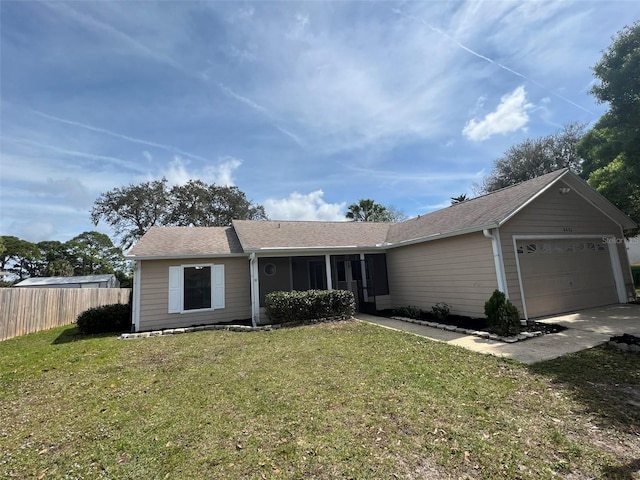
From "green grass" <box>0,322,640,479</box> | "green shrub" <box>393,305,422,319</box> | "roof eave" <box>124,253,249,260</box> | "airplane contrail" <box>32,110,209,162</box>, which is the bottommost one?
"green grass" <box>0,322,640,479</box>

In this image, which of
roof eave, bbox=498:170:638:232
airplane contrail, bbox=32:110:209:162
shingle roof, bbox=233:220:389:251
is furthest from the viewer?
shingle roof, bbox=233:220:389:251

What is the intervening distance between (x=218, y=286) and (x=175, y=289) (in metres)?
1.40

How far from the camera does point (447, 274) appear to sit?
9.50 meters

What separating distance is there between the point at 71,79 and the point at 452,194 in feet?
89.2

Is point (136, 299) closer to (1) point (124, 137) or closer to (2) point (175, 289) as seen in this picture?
(2) point (175, 289)

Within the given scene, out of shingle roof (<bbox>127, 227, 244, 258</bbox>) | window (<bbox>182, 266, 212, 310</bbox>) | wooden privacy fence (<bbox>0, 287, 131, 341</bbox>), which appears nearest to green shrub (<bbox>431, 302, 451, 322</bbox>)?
shingle roof (<bbox>127, 227, 244, 258</bbox>)

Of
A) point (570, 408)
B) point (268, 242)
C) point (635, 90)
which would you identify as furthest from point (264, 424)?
point (635, 90)

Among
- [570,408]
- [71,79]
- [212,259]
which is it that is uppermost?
[71,79]

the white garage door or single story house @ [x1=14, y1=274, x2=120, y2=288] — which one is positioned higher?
Answer: single story house @ [x1=14, y1=274, x2=120, y2=288]

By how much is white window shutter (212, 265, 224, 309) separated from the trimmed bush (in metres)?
1.82

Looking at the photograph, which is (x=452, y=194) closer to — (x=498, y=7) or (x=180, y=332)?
(x=498, y=7)

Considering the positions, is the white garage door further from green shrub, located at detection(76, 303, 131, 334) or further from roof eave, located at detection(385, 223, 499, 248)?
green shrub, located at detection(76, 303, 131, 334)

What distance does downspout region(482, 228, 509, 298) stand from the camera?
7715mm

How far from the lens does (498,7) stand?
24.9 feet
